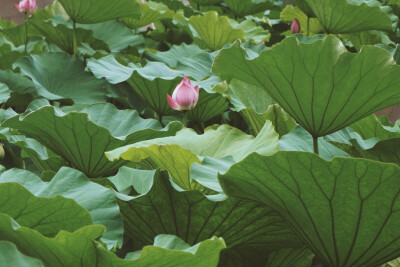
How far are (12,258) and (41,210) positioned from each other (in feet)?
0.67

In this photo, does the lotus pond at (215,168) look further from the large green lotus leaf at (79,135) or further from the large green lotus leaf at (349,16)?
the large green lotus leaf at (349,16)

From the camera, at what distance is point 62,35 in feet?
7.21

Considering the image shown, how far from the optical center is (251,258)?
103 cm

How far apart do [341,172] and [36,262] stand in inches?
15.2

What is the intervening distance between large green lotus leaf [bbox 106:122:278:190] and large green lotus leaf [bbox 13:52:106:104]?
0.76 m


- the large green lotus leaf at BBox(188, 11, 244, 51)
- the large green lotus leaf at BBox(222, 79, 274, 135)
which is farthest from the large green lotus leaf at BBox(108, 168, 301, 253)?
the large green lotus leaf at BBox(188, 11, 244, 51)

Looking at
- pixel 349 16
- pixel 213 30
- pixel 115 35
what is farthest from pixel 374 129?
pixel 115 35

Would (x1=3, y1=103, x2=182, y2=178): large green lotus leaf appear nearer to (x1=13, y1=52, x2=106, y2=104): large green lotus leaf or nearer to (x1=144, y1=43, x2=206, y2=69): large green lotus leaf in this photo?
(x1=13, y1=52, x2=106, y2=104): large green lotus leaf

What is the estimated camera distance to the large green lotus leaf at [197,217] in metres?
0.93

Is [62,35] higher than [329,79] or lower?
lower

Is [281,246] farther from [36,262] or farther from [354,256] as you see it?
[36,262]

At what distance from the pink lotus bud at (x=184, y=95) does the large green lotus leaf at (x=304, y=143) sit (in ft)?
0.94

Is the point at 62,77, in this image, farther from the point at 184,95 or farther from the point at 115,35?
the point at 184,95

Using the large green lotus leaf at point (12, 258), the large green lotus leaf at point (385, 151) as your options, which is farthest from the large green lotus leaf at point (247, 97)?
the large green lotus leaf at point (12, 258)
